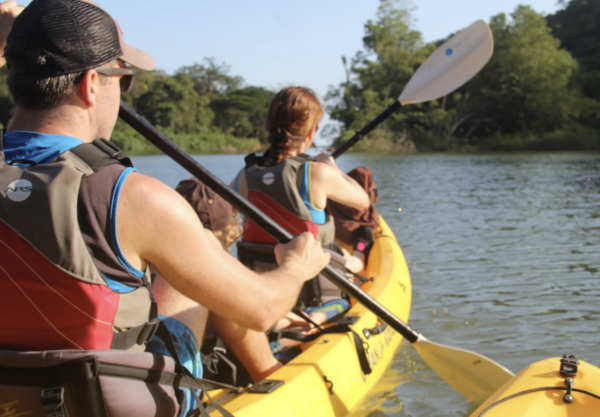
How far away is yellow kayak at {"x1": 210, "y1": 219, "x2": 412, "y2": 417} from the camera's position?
2.01m

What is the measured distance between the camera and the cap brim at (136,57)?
1.46 meters

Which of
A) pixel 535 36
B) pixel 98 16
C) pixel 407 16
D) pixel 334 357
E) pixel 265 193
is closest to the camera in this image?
pixel 98 16

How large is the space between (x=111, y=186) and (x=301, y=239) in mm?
764

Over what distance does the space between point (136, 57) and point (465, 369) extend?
224cm

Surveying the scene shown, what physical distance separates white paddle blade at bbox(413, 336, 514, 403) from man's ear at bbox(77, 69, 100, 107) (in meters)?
2.16

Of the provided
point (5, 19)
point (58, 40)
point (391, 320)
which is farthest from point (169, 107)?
point (58, 40)

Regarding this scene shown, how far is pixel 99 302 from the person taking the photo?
4.09 ft

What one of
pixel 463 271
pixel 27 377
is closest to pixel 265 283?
pixel 27 377

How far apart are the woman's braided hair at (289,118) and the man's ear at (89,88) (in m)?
1.75

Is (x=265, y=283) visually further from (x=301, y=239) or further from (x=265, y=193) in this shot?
(x=265, y=193)

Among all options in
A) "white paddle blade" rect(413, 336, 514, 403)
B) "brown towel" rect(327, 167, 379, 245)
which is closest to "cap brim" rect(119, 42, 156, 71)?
"white paddle blade" rect(413, 336, 514, 403)

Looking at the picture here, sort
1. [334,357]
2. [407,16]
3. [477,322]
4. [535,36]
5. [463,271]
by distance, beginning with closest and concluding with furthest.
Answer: [334,357], [477,322], [463,271], [535,36], [407,16]

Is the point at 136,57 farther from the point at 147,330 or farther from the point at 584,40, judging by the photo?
the point at 584,40

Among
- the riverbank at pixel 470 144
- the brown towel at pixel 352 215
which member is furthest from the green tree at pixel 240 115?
the brown towel at pixel 352 215
